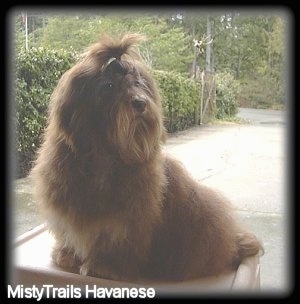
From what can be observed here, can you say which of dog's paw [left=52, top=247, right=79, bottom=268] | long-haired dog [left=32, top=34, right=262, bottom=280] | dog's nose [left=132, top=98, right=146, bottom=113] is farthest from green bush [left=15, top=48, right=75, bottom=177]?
dog's nose [left=132, top=98, right=146, bottom=113]

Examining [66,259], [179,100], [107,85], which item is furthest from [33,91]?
[107,85]

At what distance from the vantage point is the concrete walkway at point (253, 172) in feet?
6.84

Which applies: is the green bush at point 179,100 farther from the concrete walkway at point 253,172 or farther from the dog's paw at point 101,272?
the dog's paw at point 101,272

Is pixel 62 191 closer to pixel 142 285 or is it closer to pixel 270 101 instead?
pixel 142 285

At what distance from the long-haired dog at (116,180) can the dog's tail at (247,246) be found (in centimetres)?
16

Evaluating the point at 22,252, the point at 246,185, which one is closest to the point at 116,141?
the point at 22,252

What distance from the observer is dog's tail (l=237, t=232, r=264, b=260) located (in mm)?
1424

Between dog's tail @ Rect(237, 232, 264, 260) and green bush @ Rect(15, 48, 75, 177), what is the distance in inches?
60.4

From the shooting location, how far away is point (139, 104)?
109cm

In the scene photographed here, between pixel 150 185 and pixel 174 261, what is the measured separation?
0.27 m

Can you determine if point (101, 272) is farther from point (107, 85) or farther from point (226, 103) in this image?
point (226, 103)

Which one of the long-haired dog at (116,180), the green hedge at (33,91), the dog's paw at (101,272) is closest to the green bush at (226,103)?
the green hedge at (33,91)

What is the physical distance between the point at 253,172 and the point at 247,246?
2242mm
